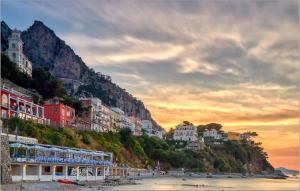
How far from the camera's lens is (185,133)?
144m

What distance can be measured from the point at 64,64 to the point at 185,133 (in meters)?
41.2

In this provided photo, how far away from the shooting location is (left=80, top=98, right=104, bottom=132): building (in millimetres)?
85713

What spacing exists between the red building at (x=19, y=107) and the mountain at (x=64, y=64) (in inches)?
2549

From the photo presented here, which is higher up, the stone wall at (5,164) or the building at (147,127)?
the building at (147,127)

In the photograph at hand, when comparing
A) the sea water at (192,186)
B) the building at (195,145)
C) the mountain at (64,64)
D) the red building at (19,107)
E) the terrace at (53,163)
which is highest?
the mountain at (64,64)

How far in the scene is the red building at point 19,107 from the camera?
5591 cm

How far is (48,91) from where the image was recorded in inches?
2975

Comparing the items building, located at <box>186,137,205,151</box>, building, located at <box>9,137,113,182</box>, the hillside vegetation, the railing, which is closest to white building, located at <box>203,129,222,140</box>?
the hillside vegetation

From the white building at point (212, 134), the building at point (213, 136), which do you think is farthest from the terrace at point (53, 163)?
the white building at point (212, 134)

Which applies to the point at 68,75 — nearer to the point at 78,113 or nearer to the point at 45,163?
the point at 78,113

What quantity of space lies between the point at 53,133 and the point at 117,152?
17.8 meters

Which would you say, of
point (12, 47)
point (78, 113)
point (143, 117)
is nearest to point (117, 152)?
point (78, 113)

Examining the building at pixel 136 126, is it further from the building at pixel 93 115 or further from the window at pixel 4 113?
the window at pixel 4 113

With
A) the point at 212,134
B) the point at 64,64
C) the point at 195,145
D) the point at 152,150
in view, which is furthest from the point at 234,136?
the point at 152,150
